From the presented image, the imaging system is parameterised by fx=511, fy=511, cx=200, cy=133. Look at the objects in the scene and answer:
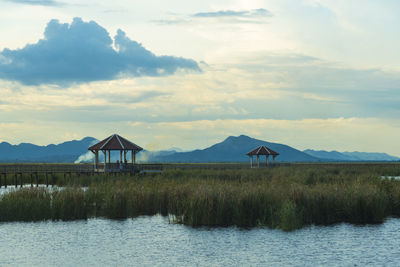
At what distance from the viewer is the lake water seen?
64.4ft

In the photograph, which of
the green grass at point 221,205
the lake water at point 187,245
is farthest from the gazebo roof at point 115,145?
the lake water at point 187,245

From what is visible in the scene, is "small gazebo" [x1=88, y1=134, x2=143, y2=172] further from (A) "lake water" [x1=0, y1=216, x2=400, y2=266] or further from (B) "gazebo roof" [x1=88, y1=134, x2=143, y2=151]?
(A) "lake water" [x1=0, y1=216, x2=400, y2=266]

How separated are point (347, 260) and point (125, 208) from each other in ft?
43.5

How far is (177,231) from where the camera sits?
2498cm

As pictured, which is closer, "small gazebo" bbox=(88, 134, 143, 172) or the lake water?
the lake water

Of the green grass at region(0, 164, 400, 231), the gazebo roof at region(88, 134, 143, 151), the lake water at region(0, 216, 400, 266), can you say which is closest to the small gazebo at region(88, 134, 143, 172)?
the gazebo roof at region(88, 134, 143, 151)

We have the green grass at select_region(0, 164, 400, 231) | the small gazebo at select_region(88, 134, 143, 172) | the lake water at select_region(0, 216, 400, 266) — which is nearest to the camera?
the lake water at select_region(0, 216, 400, 266)

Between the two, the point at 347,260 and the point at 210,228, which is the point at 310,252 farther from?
the point at 210,228

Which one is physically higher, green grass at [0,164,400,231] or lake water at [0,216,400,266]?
green grass at [0,164,400,231]

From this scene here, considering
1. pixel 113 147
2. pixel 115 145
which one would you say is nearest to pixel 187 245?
pixel 113 147

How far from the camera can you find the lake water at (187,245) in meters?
19.6

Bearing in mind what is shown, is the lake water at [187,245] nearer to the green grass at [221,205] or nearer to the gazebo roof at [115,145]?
the green grass at [221,205]

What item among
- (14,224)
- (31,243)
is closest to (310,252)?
(31,243)

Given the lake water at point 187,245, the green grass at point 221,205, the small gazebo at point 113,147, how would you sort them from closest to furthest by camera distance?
the lake water at point 187,245
the green grass at point 221,205
the small gazebo at point 113,147
